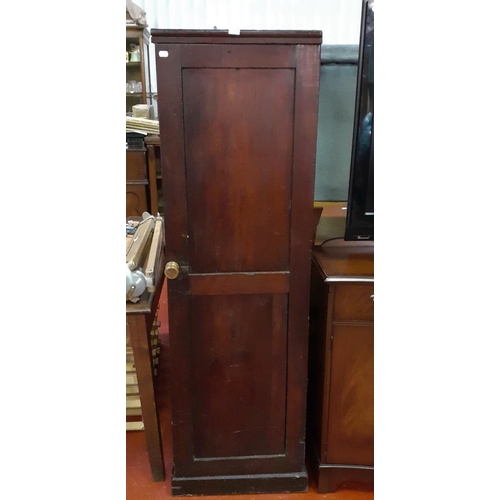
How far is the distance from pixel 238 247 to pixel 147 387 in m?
0.55

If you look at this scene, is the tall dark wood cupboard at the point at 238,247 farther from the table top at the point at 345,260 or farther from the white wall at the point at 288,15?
the white wall at the point at 288,15

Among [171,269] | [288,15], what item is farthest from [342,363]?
[288,15]

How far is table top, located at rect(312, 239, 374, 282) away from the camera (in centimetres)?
→ 121

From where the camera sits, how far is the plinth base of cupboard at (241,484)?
1.38m

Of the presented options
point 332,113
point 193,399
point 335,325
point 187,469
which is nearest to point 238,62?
point 332,113

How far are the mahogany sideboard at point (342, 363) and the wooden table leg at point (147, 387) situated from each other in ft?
1.72

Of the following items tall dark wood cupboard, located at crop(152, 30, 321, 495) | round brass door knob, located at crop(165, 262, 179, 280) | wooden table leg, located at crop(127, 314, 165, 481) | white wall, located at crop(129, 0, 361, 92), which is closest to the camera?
tall dark wood cupboard, located at crop(152, 30, 321, 495)

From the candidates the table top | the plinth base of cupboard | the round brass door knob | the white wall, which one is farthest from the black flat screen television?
the white wall

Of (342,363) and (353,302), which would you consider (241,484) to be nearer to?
(342,363)

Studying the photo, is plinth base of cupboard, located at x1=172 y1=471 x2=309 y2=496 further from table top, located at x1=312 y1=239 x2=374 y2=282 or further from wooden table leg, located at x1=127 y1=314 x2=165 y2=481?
table top, located at x1=312 y1=239 x2=374 y2=282

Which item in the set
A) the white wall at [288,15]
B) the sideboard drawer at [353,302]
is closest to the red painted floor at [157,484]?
the sideboard drawer at [353,302]
